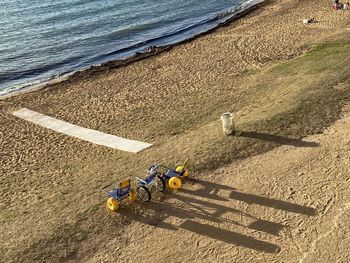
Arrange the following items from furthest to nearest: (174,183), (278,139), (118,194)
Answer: (278,139), (174,183), (118,194)

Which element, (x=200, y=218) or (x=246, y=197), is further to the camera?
(x=246, y=197)

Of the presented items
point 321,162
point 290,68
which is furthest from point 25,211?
point 290,68

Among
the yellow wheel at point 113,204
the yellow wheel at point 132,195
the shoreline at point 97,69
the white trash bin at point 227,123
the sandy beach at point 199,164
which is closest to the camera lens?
the sandy beach at point 199,164

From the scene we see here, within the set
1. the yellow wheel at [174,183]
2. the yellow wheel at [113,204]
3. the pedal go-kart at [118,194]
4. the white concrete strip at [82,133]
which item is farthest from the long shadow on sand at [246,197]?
the white concrete strip at [82,133]

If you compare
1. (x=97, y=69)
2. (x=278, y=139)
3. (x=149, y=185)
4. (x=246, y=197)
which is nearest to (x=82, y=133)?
(x=149, y=185)

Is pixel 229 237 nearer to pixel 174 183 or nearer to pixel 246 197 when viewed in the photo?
pixel 246 197

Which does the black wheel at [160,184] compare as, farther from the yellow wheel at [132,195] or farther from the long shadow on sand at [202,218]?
the yellow wheel at [132,195]

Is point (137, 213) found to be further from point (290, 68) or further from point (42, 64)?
point (42, 64)
